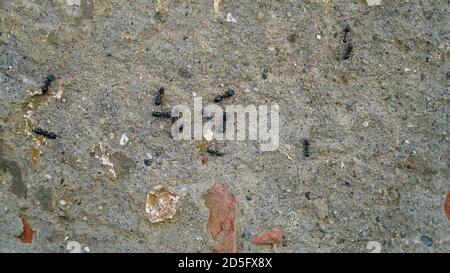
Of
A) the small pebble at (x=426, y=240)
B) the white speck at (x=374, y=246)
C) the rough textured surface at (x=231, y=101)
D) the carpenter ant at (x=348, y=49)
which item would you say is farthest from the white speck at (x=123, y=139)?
the small pebble at (x=426, y=240)

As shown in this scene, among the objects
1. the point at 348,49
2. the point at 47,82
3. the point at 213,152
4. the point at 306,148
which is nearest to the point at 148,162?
the point at 213,152

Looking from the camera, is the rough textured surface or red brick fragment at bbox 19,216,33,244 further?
red brick fragment at bbox 19,216,33,244

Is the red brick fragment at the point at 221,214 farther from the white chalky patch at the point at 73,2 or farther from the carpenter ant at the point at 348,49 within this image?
the white chalky patch at the point at 73,2

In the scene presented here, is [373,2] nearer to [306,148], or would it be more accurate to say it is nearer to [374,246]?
[306,148]

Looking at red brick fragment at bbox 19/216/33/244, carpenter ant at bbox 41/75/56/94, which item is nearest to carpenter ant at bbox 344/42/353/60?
carpenter ant at bbox 41/75/56/94

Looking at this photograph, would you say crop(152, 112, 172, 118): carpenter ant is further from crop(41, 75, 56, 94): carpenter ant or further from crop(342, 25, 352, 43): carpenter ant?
crop(342, 25, 352, 43): carpenter ant

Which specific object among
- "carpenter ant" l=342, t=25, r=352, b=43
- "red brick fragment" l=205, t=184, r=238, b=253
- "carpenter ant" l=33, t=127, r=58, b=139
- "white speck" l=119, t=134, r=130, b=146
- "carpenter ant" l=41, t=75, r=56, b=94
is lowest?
"red brick fragment" l=205, t=184, r=238, b=253
